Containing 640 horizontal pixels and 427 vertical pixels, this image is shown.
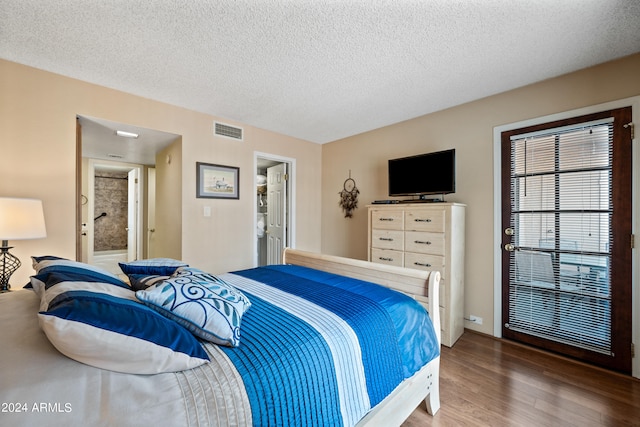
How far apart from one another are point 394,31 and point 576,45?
137cm

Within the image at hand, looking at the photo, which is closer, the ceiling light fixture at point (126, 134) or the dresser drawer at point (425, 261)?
the dresser drawer at point (425, 261)

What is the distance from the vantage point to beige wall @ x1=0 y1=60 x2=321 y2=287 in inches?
84.2

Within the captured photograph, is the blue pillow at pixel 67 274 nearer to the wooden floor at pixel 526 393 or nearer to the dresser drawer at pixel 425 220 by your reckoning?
the wooden floor at pixel 526 393

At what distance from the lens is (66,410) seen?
24.0 inches

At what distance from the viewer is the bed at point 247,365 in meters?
0.66

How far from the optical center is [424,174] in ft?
9.64

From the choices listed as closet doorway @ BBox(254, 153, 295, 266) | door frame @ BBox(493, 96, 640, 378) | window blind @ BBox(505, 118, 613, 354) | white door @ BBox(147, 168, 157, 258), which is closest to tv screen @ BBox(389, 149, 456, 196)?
door frame @ BBox(493, 96, 640, 378)

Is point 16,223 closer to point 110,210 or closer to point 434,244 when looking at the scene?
point 434,244

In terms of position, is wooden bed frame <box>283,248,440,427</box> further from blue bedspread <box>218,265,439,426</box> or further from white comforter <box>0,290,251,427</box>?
white comforter <box>0,290,251,427</box>

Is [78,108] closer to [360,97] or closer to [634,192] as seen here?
[360,97]

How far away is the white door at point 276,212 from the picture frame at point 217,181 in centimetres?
94

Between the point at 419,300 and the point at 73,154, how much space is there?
317 cm

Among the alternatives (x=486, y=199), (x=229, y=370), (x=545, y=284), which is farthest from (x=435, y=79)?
Answer: (x=229, y=370)

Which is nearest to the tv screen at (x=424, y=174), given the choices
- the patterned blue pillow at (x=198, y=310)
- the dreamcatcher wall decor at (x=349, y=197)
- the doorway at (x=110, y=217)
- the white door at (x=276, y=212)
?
the dreamcatcher wall decor at (x=349, y=197)
